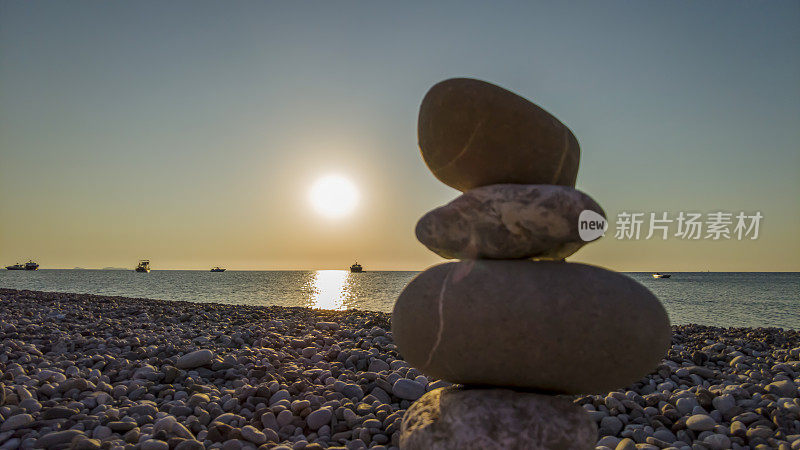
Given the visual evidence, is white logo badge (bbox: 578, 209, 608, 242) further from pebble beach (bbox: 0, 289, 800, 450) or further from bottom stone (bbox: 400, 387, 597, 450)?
pebble beach (bbox: 0, 289, 800, 450)

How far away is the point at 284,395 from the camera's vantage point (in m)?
5.36

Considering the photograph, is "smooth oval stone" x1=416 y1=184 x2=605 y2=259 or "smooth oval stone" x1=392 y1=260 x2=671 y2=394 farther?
"smooth oval stone" x1=416 y1=184 x2=605 y2=259

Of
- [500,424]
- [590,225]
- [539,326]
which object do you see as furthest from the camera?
A: [590,225]

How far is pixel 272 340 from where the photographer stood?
8367 mm

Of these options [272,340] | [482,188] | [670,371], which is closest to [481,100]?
[482,188]

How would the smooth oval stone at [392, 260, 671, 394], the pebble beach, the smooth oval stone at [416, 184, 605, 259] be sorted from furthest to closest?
the pebble beach, the smooth oval stone at [416, 184, 605, 259], the smooth oval stone at [392, 260, 671, 394]

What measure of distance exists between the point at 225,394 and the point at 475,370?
11.6 feet

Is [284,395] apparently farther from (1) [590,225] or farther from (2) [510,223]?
(1) [590,225]

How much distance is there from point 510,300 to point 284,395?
3.30m

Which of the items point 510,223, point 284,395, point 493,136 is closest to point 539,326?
point 510,223

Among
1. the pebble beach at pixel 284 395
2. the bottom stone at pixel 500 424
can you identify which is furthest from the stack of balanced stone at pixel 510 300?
the pebble beach at pixel 284 395

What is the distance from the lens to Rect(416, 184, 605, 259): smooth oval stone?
3.46 metres

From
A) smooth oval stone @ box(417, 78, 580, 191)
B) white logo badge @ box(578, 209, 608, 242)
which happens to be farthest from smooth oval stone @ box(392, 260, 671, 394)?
smooth oval stone @ box(417, 78, 580, 191)

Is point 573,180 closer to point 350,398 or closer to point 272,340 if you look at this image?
point 350,398
